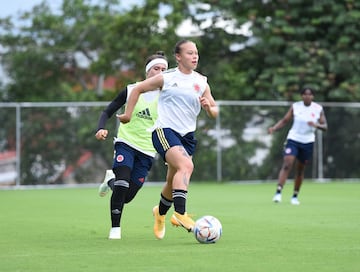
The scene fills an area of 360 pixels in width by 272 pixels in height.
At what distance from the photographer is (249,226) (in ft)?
40.9

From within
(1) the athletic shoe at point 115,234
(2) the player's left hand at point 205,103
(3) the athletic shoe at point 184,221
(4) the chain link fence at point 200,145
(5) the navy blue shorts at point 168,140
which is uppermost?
(2) the player's left hand at point 205,103

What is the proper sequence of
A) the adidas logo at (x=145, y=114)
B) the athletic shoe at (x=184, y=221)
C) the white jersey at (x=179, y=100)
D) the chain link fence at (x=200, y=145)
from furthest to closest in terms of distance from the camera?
the chain link fence at (x=200, y=145) → the adidas logo at (x=145, y=114) → the white jersey at (x=179, y=100) → the athletic shoe at (x=184, y=221)

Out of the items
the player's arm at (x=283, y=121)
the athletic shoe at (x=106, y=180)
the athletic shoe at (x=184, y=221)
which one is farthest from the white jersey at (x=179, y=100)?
the player's arm at (x=283, y=121)

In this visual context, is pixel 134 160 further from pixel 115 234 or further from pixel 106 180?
pixel 106 180

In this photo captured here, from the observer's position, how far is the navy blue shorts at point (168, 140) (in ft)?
33.8

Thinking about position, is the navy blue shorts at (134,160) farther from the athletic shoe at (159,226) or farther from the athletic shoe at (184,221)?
the athletic shoe at (184,221)

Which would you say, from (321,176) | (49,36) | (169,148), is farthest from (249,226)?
(49,36)

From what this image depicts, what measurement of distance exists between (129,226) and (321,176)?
58.2 ft

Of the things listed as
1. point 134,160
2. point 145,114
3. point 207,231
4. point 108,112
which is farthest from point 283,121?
point 207,231

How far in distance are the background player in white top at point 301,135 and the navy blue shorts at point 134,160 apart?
7584 millimetres

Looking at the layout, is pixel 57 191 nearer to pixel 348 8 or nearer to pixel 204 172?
pixel 204 172

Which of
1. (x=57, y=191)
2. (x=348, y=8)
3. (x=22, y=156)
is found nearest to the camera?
(x=57, y=191)

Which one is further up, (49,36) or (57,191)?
(49,36)

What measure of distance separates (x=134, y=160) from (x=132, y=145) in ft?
0.63
